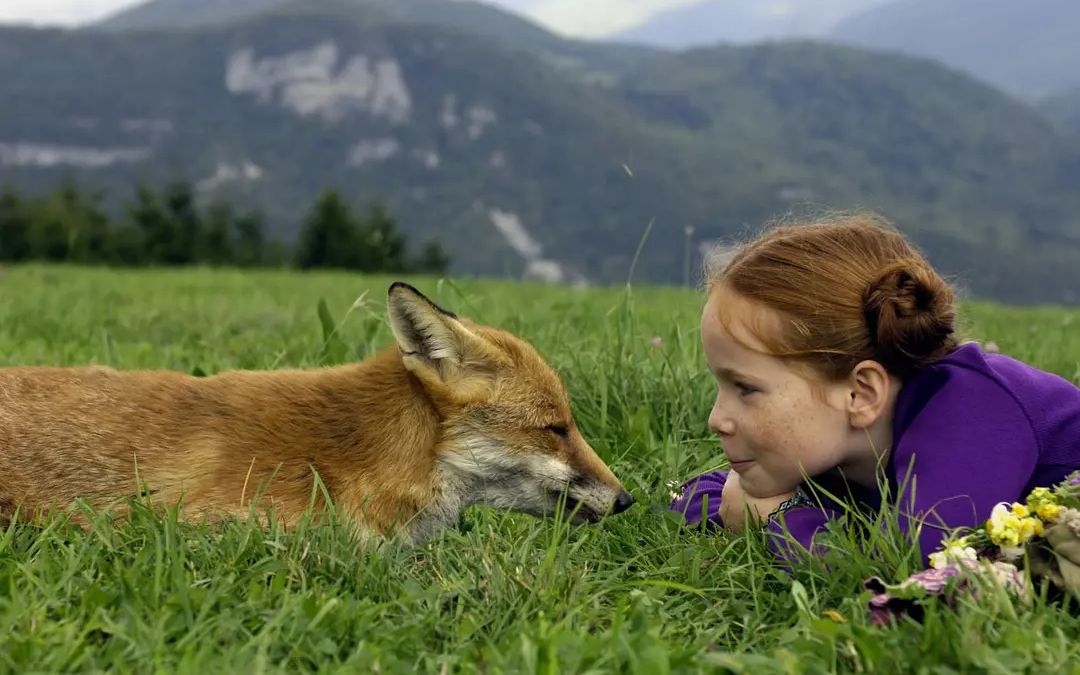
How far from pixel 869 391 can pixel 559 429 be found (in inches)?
52.0

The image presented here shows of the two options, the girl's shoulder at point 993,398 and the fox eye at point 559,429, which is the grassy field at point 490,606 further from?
the girl's shoulder at point 993,398

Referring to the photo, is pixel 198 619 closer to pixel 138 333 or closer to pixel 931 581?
pixel 931 581

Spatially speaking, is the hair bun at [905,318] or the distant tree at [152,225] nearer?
the hair bun at [905,318]

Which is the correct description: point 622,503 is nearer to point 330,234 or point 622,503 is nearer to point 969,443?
point 969,443

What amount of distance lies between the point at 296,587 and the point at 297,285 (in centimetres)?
1536

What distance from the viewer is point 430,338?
3.97 m

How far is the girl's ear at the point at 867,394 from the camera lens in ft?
12.0

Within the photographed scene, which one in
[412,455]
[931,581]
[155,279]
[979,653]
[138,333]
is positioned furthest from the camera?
[155,279]

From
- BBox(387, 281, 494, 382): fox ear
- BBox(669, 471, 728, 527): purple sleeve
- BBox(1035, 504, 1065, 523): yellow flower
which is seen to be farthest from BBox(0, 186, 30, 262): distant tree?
BBox(1035, 504, 1065, 523): yellow flower

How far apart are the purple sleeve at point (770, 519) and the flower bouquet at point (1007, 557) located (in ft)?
1.60

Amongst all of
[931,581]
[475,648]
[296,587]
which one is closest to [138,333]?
[296,587]

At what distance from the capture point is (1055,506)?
314cm

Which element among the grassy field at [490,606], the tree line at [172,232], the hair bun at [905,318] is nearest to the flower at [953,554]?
the grassy field at [490,606]

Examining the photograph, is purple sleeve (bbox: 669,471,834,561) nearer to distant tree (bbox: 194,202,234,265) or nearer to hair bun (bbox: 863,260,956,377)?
hair bun (bbox: 863,260,956,377)
